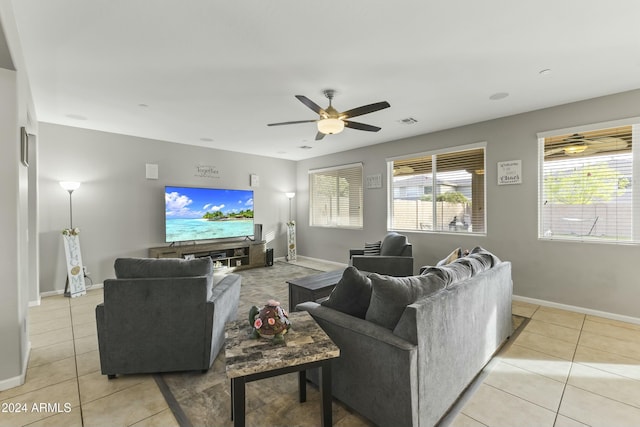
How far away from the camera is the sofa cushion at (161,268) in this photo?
216cm

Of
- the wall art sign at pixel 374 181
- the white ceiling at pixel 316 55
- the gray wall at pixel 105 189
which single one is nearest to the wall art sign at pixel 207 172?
the gray wall at pixel 105 189

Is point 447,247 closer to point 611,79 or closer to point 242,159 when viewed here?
point 611,79

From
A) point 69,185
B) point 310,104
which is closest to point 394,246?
point 310,104

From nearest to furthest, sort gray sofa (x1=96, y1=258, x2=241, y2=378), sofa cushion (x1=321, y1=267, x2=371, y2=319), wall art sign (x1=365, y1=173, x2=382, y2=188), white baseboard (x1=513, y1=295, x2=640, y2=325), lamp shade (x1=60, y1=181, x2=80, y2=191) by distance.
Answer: sofa cushion (x1=321, y1=267, x2=371, y2=319) → gray sofa (x1=96, y1=258, x2=241, y2=378) → white baseboard (x1=513, y1=295, x2=640, y2=325) → lamp shade (x1=60, y1=181, x2=80, y2=191) → wall art sign (x1=365, y1=173, x2=382, y2=188)

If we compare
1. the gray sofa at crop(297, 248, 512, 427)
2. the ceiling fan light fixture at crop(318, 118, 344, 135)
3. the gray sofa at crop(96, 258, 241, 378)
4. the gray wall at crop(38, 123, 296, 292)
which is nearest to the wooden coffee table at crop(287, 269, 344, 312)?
the gray sofa at crop(297, 248, 512, 427)

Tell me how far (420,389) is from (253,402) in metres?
1.08

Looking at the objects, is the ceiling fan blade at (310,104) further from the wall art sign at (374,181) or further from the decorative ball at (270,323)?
the wall art sign at (374,181)

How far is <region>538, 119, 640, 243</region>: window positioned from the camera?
11.0ft

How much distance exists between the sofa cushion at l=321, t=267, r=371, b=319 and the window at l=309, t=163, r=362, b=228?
4.29 meters

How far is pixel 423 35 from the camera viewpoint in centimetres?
224

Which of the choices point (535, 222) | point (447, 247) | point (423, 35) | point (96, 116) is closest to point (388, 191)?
point (447, 247)

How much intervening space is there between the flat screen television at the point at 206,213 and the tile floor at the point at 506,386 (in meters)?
2.52

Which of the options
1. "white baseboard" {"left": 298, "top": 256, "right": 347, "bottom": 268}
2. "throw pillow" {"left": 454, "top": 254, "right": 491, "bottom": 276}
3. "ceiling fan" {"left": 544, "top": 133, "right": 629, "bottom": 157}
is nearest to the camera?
"throw pillow" {"left": 454, "top": 254, "right": 491, "bottom": 276}

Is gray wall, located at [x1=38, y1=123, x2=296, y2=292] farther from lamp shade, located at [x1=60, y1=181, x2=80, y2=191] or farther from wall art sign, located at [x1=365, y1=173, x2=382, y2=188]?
wall art sign, located at [x1=365, y1=173, x2=382, y2=188]
